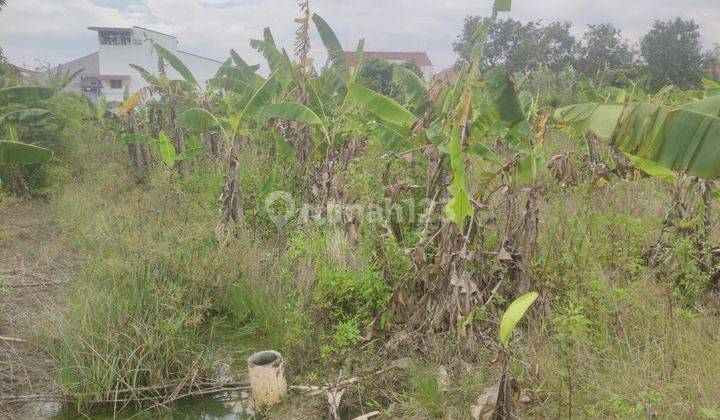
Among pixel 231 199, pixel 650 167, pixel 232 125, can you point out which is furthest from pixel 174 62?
pixel 650 167

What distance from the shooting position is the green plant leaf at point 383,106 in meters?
4.20

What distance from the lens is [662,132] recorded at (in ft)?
9.41

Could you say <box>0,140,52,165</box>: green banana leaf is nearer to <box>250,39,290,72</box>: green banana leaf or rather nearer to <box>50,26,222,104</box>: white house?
<box>250,39,290,72</box>: green banana leaf

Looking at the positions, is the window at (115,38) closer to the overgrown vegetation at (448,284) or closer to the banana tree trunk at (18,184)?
the banana tree trunk at (18,184)

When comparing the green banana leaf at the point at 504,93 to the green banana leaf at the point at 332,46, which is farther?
the green banana leaf at the point at 332,46

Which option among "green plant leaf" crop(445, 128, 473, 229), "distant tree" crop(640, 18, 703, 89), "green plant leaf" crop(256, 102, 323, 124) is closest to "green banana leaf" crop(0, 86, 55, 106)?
"green plant leaf" crop(256, 102, 323, 124)

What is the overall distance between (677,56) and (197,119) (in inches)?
1032

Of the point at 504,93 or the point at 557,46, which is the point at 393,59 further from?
the point at 504,93

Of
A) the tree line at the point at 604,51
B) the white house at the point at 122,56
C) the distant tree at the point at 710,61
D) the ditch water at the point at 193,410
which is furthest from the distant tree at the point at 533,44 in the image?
the ditch water at the point at 193,410

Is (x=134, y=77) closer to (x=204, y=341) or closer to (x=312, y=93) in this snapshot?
(x=312, y=93)

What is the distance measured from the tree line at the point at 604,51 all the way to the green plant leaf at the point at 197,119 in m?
19.5

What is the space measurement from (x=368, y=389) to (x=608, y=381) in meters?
1.56

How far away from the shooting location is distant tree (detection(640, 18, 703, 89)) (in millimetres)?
23828

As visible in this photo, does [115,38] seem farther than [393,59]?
No
